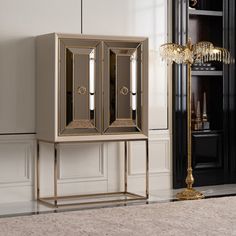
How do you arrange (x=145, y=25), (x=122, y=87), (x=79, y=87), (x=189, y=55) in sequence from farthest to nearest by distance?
1. (x=145, y=25)
2. (x=189, y=55)
3. (x=122, y=87)
4. (x=79, y=87)

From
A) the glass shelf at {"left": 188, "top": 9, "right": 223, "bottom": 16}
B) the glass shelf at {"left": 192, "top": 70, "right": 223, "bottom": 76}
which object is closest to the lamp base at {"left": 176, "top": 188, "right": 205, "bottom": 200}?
the glass shelf at {"left": 192, "top": 70, "right": 223, "bottom": 76}

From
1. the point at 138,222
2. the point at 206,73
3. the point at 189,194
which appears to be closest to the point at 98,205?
the point at 189,194

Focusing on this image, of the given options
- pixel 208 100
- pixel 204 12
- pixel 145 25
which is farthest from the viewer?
pixel 208 100

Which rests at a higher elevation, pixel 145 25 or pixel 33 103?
pixel 145 25

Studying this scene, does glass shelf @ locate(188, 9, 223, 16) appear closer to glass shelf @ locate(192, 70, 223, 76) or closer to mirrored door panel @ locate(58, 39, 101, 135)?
glass shelf @ locate(192, 70, 223, 76)

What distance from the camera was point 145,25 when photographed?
586 cm

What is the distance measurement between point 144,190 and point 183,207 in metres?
2.47

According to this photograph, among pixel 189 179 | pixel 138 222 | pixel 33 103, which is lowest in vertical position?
pixel 189 179

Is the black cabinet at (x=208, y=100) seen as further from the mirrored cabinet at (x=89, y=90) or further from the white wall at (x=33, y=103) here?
the mirrored cabinet at (x=89, y=90)

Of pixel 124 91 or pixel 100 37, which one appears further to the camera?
pixel 124 91

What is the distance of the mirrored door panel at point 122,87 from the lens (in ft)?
17.1

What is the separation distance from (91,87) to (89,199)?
3.28 feet

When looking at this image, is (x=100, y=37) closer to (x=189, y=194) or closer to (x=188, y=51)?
(x=188, y=51)

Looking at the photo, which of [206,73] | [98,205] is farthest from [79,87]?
[206,73]
